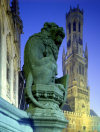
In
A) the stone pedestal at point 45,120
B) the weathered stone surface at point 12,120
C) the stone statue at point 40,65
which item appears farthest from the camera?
the stone statue at point 40,65

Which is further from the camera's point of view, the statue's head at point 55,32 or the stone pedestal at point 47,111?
the statue's head at point 55,32

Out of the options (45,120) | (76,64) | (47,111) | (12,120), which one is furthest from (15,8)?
(76,64)

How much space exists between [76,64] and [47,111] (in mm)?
83123

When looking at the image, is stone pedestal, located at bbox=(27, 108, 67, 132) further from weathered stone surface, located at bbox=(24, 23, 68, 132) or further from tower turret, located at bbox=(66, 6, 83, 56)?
tower turret, located at bbox=(66, 6, 83, 56)

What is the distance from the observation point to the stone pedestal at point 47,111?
2646 millimetres

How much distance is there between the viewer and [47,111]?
2.74m

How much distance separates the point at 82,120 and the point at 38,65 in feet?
242

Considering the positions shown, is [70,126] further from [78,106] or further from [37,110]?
[37,110]

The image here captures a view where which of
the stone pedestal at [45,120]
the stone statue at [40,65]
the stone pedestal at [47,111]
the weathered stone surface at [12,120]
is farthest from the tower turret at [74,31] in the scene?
the weathered stone surface at [12,120]

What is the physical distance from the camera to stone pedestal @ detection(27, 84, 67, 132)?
2.65 m

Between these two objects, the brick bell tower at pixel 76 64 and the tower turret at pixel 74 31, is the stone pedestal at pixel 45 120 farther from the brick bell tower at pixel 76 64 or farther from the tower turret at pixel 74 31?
the tower turret at pixel 74 31

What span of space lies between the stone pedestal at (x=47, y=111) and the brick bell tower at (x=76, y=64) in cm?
7616

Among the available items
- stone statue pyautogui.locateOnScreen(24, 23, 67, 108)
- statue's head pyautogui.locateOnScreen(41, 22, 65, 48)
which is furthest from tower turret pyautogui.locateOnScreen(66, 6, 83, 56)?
stone statue pyautogui.locateOnScreen(24, 23, 67, 108)

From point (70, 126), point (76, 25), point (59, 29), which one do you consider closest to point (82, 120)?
point (70, 126)
